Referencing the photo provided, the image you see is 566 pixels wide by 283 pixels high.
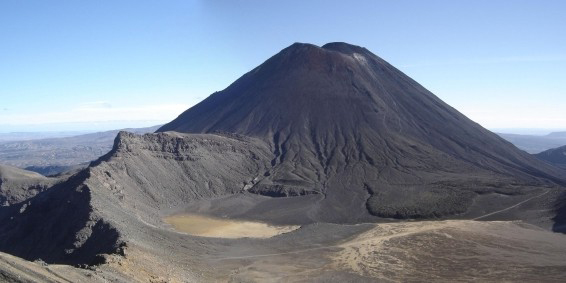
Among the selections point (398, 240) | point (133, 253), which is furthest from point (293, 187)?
point (133, 253)

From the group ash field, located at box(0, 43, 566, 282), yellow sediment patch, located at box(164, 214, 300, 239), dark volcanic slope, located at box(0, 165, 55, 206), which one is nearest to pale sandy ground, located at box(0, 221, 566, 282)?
ash field, located at box(0, 43, 566, 282)

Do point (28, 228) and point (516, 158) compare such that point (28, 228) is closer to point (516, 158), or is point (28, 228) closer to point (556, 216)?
point (556, 216)

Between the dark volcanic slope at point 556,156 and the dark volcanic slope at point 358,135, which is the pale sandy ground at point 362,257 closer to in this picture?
the dark volcanic slope at point 358,135

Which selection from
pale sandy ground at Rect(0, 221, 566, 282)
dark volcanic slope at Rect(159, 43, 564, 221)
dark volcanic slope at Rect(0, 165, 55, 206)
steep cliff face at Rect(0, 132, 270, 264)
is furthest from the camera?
dark volcanic slope at Rect(159, 43, 564, 221)

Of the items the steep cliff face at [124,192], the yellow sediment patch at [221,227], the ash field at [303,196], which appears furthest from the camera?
the yellow sediment patch at [221,227]

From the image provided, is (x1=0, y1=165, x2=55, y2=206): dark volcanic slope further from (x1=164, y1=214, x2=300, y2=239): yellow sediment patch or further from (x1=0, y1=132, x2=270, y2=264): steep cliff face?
(x1=164, y1=214, x2=300, y2=239): yellow sediment patch

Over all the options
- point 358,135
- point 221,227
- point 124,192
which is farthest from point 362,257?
point 358,135

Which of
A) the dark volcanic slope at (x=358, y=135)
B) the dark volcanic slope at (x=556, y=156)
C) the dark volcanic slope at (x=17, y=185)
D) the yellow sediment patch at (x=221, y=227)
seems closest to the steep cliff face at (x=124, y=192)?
the yellow sediment patch at (x=221, y=227)
